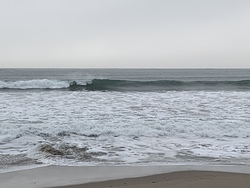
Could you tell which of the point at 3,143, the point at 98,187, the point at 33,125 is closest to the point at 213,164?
the point at 98,187

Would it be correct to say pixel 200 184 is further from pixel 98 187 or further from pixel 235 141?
pixel 235 141

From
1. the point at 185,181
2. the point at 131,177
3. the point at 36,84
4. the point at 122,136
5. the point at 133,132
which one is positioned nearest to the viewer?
the point at 185,181

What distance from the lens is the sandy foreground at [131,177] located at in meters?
3.96

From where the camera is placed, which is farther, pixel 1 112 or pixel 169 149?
pixel 1 112

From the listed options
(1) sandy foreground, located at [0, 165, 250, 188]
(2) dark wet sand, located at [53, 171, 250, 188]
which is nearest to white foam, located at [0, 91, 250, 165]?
(1) sandy foreground, located at [0, 165, 250, 188]

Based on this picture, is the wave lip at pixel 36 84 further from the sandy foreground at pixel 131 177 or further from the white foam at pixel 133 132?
the sandy foreground at pixel 131 177

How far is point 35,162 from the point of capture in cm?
Answer: 490

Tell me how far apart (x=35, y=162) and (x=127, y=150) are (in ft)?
5.85

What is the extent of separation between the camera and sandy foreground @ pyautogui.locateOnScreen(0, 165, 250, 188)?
3955 millimetres

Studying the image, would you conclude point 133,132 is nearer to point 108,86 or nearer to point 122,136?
point 122,136

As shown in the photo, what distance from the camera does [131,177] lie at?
4.29 meters

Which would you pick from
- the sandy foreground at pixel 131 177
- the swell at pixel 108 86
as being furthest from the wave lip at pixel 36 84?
the sandy foreground at pixel 131 177

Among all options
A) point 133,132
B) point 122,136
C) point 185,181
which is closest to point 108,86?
point 133,132

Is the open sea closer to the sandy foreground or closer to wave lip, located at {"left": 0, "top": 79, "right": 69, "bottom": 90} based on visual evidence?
the sandy foreground
